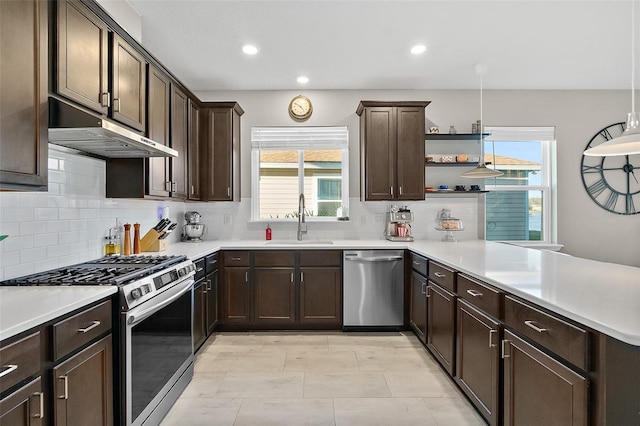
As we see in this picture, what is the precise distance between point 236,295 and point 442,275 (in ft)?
6.81

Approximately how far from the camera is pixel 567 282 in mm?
1729

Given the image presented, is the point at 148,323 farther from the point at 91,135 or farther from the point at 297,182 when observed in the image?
the point at 297,182

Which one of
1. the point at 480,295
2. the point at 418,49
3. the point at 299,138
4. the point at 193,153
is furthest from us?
the point at 299,138

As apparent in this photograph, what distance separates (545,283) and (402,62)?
2619 mm

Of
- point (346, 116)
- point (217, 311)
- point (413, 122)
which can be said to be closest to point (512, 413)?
point (217, 311)

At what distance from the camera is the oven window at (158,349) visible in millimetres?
1789

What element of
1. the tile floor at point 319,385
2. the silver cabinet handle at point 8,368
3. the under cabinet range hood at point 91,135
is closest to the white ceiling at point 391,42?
the under cabinet range hood at point 91,135

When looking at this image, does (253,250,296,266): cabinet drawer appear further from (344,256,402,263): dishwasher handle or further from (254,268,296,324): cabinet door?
(344,256,402,263): dishwasher handle

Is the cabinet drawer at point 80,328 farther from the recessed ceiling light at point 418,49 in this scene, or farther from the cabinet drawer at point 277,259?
the recessed ceiling light at point 418,49

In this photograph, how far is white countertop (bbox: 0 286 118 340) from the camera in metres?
1.16

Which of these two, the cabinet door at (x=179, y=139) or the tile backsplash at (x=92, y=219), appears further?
the cabinet door at (x=179, y=139)

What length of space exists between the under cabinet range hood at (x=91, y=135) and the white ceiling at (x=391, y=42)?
1.10 metres

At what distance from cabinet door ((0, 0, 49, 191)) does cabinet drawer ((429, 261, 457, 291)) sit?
8.02 ft

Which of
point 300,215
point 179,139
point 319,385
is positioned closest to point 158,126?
point 179,139
